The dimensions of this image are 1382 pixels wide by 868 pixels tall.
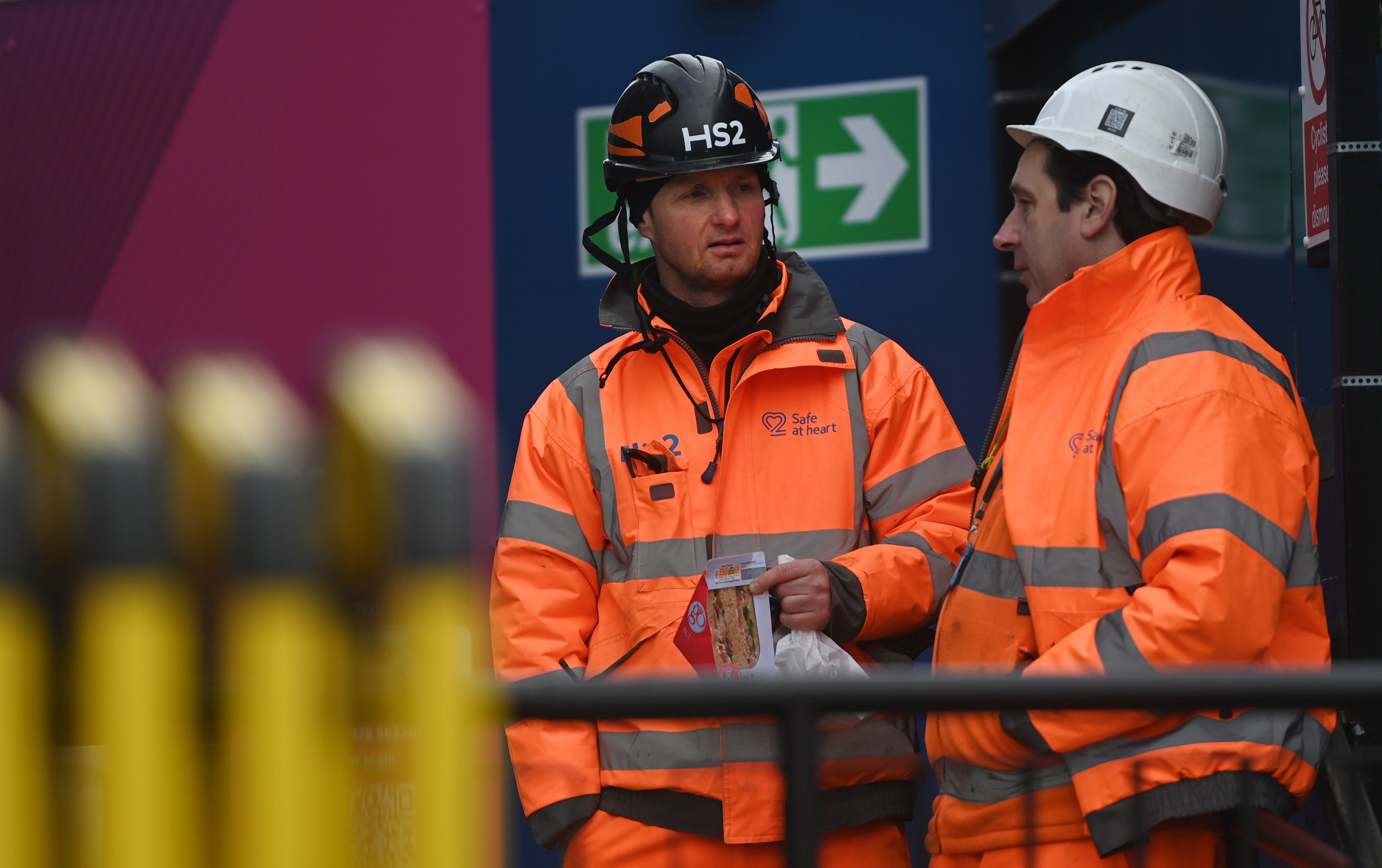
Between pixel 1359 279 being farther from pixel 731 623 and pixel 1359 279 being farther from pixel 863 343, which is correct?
pixel 731 623

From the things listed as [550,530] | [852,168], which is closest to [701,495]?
[550,530]

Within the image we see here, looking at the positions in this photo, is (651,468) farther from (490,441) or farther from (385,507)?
(385,507)

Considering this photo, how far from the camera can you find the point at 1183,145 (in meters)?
2.64

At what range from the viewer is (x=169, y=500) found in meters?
1.13

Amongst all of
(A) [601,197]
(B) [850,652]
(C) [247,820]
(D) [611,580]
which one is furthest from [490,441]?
(C) [247,820]

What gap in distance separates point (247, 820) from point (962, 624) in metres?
1.61

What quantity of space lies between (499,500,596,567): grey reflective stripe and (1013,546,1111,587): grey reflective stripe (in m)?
0.95

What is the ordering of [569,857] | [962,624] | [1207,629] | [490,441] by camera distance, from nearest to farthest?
[1207,629] → [962,624] → [569,857] → [490,441]

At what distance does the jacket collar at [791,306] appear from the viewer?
3029mm

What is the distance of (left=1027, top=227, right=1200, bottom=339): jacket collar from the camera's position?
2494 mm

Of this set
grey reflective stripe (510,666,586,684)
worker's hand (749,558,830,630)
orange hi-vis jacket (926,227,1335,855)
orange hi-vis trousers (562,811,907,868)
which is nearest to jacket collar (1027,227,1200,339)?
orange hi-vis jacket (926,227,1335,855)

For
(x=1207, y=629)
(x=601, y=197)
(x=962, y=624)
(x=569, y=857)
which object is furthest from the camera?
(x=601, y=197)

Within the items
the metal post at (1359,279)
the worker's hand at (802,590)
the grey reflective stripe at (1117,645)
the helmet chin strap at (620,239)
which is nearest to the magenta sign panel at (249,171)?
the helmet chin strap at (620,239)

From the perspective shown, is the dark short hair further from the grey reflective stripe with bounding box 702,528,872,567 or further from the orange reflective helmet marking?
the orange reflective helmet marking
